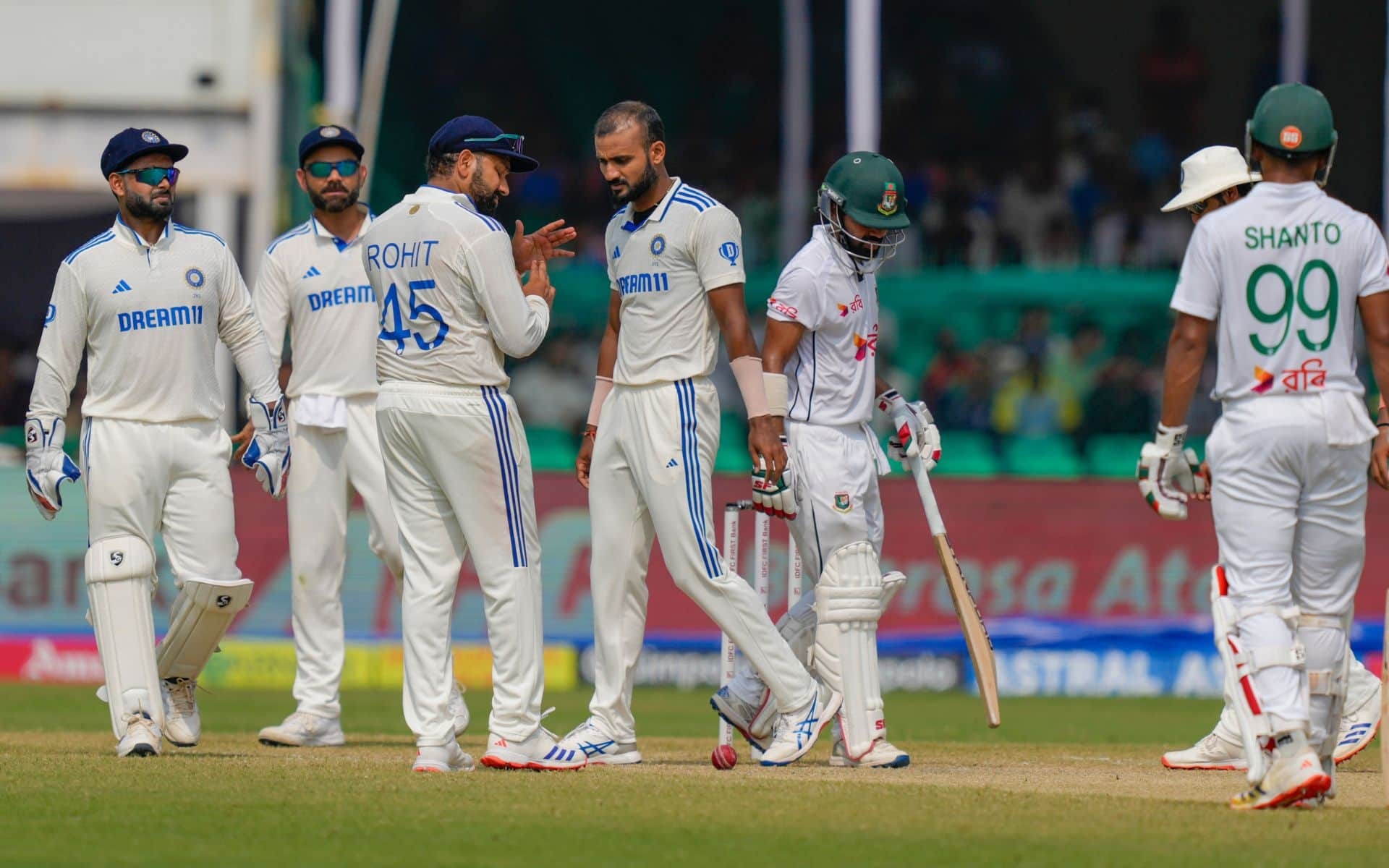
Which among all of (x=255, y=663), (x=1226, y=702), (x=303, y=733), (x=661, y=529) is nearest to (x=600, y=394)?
(x=661, y=529)

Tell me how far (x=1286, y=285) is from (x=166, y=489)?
13.2 ft

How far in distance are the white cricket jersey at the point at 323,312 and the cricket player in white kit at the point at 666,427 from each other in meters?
1.66

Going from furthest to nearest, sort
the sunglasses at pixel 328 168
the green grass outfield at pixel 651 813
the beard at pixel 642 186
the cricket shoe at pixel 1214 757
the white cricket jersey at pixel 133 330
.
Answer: the sunglasses at pixel 328 168
the cricket shoe at pixel 1214 757
the white cricket jersey at pixel 133 330
the beard at pixel 642 186
the green grass outfield at pixel 651 813

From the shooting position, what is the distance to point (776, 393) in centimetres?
709

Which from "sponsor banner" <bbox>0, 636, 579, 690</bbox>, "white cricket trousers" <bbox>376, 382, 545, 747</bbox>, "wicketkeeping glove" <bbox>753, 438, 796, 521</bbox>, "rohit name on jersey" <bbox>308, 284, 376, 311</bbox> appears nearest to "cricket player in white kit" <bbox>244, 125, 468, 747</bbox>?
"rohit name on jersey" <bbox>308, 284, 376, 311</bbox>

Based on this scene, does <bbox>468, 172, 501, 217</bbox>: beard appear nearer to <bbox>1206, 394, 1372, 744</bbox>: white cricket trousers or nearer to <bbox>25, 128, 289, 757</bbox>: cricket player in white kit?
<bbox>25, 128, 289, 757</bbox>: cricket player in white kit

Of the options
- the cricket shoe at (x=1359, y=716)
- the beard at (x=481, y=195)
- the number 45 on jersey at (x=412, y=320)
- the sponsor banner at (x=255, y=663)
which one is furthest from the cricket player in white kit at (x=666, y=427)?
the sponsor banner at (x=255, y=663)

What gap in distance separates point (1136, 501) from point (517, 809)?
9182 mm

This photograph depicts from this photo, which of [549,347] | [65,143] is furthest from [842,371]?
[65,143]

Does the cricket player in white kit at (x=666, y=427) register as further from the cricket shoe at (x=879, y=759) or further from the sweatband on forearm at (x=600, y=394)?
the sweatband on forearm at (x=600, y=394)

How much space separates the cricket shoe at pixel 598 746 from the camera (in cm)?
721

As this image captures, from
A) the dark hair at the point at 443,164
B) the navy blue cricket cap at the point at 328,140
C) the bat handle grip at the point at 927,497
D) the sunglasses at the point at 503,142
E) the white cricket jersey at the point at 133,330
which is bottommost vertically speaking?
the bat handle grip at the point at 927,497

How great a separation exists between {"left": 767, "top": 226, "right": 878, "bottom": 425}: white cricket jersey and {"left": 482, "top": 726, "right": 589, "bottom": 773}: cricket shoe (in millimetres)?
1444

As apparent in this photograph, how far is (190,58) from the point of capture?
17266 millimetres
